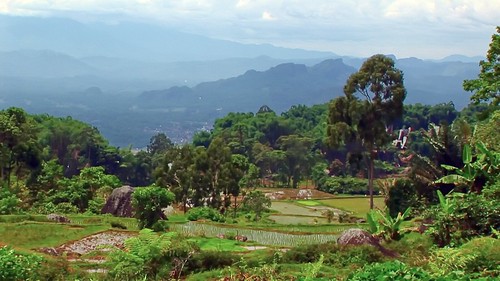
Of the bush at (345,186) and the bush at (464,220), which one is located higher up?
the bush at (464,220)

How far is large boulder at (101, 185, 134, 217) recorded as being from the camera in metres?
28.3

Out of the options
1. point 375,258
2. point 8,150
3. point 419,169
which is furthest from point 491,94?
point 8,150

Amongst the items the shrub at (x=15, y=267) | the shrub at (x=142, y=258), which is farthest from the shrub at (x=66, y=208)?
the shrub at (x=15, y=267)

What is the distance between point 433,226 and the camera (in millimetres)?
14039

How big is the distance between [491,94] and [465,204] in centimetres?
722

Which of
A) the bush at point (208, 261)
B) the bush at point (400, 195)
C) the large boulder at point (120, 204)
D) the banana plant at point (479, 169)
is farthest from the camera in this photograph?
the large boulder at point (120, 204)

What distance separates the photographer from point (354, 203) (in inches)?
1742

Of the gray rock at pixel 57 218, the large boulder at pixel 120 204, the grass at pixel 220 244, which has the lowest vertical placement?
the large boulder at pixel 120 204

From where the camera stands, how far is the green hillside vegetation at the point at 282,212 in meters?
10.7

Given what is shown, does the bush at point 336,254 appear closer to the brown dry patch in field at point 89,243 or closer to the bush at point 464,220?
the bush at point 464,220

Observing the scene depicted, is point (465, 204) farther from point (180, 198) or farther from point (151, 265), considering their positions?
point (180, 198)

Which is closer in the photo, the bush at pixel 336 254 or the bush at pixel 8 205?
the bush at pixel 336 254

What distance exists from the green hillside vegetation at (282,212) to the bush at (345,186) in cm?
11

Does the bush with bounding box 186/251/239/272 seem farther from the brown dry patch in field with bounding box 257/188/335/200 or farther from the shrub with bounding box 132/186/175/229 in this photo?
the brown dry patch in field with bounding box 257/188/335/200
